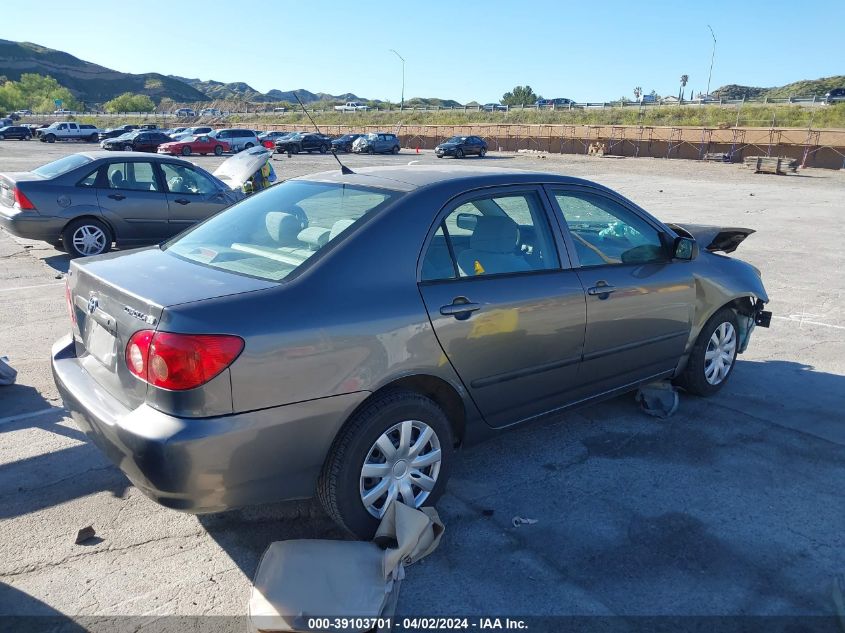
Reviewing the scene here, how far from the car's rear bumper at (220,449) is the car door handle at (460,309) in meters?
0.62

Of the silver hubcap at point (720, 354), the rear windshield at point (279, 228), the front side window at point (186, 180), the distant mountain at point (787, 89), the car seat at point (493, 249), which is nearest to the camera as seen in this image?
the rear windshield at point (279, 228)

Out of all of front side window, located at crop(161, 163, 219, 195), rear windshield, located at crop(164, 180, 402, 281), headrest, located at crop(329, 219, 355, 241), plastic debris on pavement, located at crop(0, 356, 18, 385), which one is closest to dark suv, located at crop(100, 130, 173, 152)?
front side window, located at crop(161, 163, 219, 195)

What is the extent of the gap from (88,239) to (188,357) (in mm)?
7763

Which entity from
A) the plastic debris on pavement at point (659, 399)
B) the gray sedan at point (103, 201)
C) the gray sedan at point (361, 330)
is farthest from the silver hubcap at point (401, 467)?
the gray sedan at point (103, 201)

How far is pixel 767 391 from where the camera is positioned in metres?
5.36

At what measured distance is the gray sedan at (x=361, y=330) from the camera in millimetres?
2678

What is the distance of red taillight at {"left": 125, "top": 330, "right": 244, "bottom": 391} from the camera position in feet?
8.55

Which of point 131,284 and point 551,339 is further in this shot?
point 551,339

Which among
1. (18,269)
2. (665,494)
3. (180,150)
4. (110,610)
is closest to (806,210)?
(665,494)

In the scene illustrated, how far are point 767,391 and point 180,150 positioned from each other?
42.2 metres

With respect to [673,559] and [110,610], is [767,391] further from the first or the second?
[110,610]

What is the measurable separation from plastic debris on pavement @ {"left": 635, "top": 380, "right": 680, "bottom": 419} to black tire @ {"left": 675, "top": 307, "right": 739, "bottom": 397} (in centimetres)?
14

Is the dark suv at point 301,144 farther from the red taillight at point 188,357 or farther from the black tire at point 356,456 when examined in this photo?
the red taillight at point 188,357

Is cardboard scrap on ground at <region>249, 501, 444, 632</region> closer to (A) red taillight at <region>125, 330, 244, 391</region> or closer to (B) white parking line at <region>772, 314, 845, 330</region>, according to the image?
(A) red taillight at <region>125, 330, 244, 391</region>
